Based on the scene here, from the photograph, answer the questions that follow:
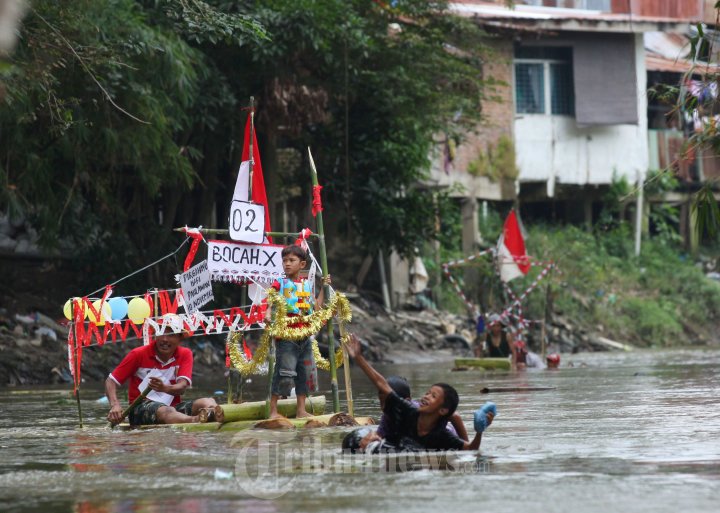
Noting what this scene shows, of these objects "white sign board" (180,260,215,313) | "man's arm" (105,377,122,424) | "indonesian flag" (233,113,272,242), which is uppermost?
"indonesian flag" (233,113,272,242)

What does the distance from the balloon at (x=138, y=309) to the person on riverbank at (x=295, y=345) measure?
56.4 inches

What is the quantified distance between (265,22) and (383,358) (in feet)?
26.0

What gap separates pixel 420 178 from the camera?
32.6 m

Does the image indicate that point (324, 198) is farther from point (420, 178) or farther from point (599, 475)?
point (599, 475)

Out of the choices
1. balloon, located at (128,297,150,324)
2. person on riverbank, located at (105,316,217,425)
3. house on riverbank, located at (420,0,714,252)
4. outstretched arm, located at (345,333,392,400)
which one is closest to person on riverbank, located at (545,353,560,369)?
balloon, located at (128,297,150,324)

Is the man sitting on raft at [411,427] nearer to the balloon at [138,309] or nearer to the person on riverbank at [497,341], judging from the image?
the balloon at [138,309]

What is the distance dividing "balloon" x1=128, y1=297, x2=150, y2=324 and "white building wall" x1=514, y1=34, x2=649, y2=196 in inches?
1071

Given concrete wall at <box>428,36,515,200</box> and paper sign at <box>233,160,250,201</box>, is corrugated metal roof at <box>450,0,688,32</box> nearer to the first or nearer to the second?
concrete wall at <box>428,36,515,200</box>

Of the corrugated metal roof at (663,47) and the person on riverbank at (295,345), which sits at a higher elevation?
the corrugated metal roof at (663,47)

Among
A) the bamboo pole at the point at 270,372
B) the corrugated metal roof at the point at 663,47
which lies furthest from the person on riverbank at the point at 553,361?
the corrugated metal roof at the point at 663,47

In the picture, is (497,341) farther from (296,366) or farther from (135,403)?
(135,403)

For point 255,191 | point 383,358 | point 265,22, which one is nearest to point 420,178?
point 383,358

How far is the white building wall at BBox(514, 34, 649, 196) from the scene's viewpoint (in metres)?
39.9

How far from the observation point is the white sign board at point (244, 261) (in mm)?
12766
